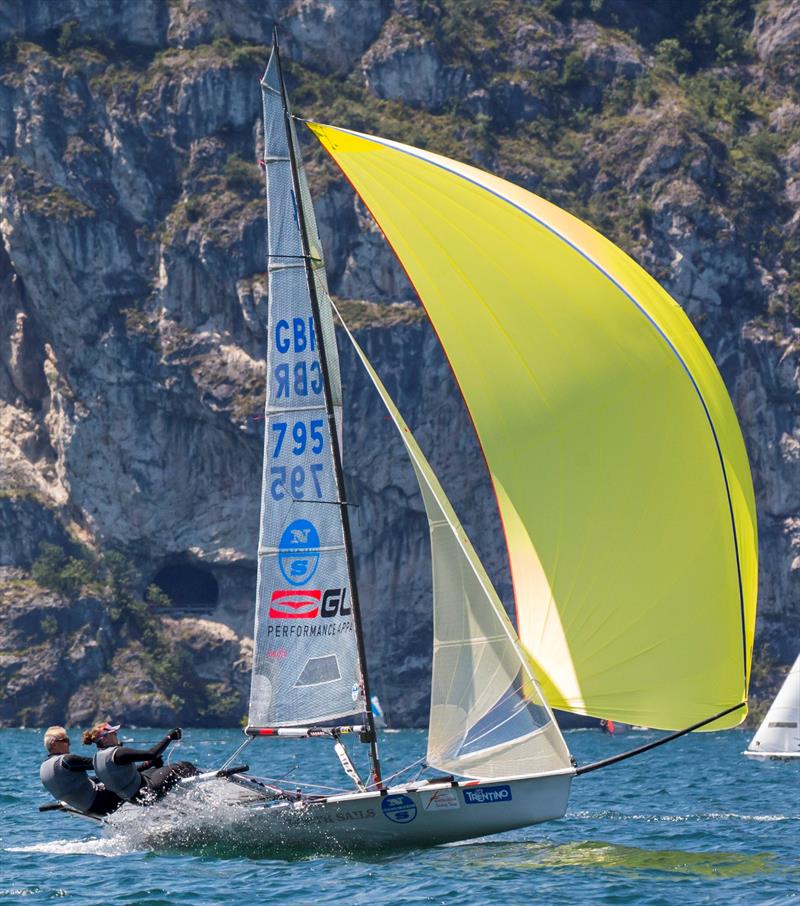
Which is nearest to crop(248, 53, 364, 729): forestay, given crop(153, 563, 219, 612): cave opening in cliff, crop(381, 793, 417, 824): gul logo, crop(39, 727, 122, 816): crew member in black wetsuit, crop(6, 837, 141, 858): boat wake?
crop(381, 793, 417, 824): gul logo

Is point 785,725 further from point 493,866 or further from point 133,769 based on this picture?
point 133,769

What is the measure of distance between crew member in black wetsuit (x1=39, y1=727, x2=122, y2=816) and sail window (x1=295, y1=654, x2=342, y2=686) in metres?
2.12

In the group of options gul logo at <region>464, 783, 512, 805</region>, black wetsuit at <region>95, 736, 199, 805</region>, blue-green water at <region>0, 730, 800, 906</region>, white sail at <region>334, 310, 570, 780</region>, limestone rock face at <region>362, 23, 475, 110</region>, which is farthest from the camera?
limestone rock face at <region>362, 23, 475, 110</region>

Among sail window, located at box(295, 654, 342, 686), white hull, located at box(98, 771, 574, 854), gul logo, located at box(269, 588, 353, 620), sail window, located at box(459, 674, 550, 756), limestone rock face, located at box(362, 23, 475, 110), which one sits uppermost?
limestone rock face, located at box(362, 23, 475, 110)

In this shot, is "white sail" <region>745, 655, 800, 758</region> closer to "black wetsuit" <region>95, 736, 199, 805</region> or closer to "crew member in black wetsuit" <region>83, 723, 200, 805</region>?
"black wetsuit" <region>95, 736, 199, 805</region>

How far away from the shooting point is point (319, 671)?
16.2 metres

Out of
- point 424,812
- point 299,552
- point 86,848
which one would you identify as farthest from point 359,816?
point 86,848

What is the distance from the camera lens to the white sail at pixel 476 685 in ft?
50.1

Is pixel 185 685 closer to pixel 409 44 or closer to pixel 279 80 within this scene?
pixel 409 44

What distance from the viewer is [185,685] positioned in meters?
66.9

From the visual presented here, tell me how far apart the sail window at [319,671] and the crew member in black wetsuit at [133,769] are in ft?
4.54

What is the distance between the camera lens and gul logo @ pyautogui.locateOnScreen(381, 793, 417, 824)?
15.2 m

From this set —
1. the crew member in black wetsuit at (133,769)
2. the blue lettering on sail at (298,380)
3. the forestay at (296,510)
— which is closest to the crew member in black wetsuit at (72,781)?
the crew member in black wetsuit at (133,769)

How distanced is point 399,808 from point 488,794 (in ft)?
2.73
